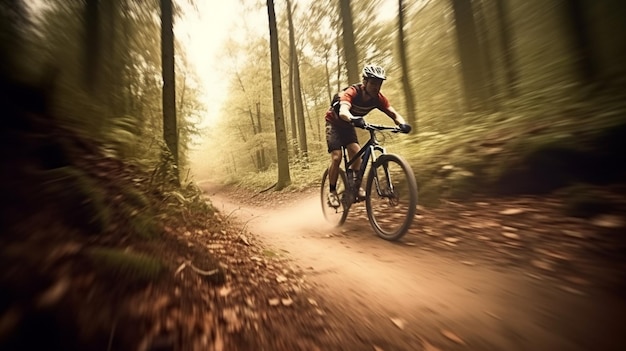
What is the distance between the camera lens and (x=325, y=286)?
2.33 metres

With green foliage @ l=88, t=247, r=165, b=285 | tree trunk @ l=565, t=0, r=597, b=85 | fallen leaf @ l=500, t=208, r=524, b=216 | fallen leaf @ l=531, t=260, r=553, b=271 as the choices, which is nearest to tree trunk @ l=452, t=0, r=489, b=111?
tree trunk @ l=565, t=0, r=597, b=85

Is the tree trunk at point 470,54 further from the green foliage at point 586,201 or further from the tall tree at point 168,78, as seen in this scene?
the tall tree at point 168,78

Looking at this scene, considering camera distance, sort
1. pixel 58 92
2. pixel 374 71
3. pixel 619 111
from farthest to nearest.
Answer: pixel 374 71, pixel 619 111, pixel 58 92

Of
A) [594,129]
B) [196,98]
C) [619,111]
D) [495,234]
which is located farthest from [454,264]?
[196,98]

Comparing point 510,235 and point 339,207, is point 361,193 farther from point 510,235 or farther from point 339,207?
point 510,235

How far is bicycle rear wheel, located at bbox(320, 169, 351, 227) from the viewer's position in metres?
4.83

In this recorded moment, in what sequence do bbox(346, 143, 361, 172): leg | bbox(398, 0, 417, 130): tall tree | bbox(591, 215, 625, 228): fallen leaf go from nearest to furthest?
1. bbox(591, 215, 625, 228): fallen leaf
2. bbox(346, 143, 361, 172): leg
3. bbox(398, 0, 417, 130): tall tree

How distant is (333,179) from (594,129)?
11.6 feet

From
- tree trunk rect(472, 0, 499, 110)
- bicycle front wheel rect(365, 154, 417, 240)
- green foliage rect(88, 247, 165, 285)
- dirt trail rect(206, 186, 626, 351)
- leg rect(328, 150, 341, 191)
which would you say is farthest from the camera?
tree trunk rect(472, 0, 499, 110)

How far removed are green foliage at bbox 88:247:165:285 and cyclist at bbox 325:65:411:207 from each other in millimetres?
2957

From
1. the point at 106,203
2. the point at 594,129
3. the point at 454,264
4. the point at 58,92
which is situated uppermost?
the point at 58,92

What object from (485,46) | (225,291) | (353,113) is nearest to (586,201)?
(353,113)

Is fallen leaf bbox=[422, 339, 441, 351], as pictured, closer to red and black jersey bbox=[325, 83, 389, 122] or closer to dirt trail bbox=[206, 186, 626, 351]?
dirt trail bbox=[206, 186, 626, 351]

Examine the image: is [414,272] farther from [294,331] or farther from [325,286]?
[294,331]
